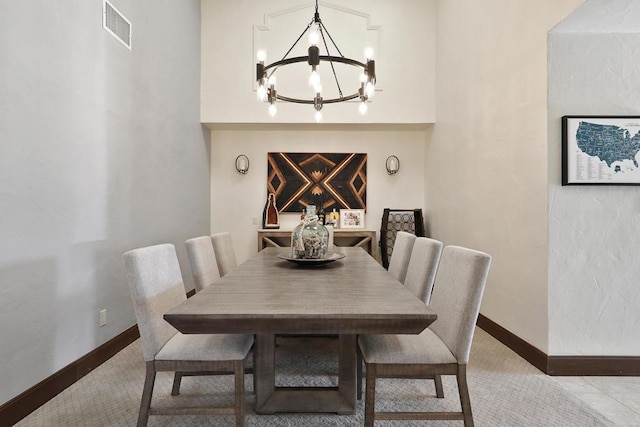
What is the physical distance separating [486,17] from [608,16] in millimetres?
1138

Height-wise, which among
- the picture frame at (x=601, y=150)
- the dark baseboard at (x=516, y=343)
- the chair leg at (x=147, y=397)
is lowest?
the dark baseboard at (x=516, y=343)

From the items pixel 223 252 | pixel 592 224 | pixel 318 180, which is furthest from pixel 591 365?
pixel 318 180

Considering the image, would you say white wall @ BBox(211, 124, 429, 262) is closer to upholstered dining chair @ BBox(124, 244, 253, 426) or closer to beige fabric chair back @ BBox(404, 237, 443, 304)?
beige fabric chair back @ BBox(404, 237, 443, 304)

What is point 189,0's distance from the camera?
4.08 meters

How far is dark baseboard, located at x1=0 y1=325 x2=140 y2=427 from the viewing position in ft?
5.83

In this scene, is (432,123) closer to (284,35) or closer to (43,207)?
(284,35)

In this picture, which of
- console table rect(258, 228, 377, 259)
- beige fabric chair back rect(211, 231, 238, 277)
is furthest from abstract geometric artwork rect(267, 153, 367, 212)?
beige fabric chair back rect(211, 231, 238, 277)

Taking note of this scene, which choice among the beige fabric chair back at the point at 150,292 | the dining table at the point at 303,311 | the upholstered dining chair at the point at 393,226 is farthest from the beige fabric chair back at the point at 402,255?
the upholstered dining chair at the point at 393,226

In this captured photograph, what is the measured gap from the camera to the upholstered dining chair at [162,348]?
1540mm

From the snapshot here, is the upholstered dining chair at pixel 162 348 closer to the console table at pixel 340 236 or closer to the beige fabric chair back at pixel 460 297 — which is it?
the beige fabric chair back at pixel 460 297

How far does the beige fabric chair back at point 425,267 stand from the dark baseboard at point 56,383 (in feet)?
7.02

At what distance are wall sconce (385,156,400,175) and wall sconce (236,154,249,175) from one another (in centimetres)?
189

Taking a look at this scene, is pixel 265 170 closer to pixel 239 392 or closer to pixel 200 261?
pixel 200 261

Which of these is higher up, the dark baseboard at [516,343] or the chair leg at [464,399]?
the chair leg at [464,399]
